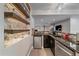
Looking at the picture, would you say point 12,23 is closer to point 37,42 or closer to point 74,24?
point 37,42

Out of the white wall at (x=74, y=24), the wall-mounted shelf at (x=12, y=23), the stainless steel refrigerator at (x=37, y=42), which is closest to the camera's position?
the wall-mounted shelf at (x=12, y=23)

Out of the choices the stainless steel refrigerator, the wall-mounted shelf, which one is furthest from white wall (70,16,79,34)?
the wall-mounted shelf

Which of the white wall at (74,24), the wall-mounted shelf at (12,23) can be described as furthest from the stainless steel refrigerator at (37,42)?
the wall-mounted shelf at (12,23)

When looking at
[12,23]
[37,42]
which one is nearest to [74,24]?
[37,42]

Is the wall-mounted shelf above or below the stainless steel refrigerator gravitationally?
above

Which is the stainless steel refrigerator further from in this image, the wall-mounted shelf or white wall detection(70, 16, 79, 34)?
the wall-mounted shelf

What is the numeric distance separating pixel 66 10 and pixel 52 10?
0.79 metres

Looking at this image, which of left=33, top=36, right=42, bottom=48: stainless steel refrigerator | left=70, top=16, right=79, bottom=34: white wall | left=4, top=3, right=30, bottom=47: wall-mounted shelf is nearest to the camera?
left=4, top=3, right=30, bottom=47: wall-mounted shelf

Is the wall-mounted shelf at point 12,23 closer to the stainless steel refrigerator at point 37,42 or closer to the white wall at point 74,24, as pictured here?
the stainless steel refrigerator at point 37,42

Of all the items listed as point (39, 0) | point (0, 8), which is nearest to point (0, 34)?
point (0, 8)

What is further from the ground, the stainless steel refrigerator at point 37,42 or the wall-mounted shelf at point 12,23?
the wall-mounted shelf at point 12,23

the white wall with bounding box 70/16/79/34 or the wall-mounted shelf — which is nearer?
the wall-mounted shelf

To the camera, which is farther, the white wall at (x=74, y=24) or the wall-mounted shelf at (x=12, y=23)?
the white wall at (x=74, y=24)

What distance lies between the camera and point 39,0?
4.58 ft
